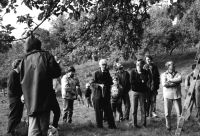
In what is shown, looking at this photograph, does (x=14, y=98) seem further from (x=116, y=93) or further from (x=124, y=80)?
(x=124, y=80)

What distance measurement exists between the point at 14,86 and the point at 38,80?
3680mm

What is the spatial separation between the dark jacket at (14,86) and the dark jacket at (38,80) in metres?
3.34

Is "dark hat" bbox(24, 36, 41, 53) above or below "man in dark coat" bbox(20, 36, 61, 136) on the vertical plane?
above

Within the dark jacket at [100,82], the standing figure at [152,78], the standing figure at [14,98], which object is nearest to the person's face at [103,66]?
the dark jacket at [100,82]

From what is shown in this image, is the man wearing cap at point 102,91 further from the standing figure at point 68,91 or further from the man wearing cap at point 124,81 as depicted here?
the man wearing cap at point 124,81

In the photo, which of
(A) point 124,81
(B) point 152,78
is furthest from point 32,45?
(B) point 152,78

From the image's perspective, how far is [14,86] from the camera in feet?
25.9

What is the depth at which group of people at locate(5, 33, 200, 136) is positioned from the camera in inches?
178

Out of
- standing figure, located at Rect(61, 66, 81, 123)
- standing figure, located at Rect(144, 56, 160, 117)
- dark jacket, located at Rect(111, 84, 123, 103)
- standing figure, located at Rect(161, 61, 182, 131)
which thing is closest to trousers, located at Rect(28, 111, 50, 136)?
standing figure, located at Rect(161, 61, 182, 131)

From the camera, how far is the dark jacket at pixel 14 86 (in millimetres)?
7809

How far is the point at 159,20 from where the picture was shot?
141 ft

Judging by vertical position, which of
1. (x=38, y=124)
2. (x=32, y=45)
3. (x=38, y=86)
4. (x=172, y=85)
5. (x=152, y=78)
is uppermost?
(x=32, y=45)

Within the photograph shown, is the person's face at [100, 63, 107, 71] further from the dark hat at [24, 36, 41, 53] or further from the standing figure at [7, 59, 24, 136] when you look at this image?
the dark hat at [24, 36, 41, 53]

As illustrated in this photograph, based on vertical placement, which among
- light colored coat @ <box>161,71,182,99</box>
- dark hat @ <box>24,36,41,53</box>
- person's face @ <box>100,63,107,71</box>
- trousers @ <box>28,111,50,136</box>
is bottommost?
trousers @ <box>28,111,50,136</box>
